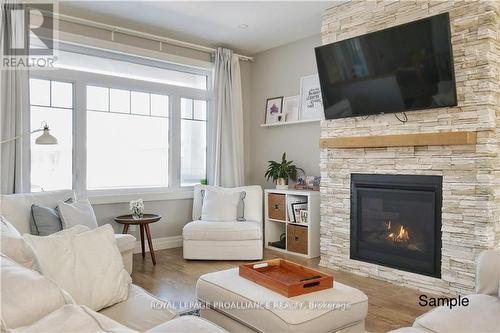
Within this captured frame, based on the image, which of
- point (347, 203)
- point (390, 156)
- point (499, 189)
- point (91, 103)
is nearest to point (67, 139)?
point (91, 103)

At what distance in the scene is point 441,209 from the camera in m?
3.17

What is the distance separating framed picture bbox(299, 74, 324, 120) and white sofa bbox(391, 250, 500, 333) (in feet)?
9.17

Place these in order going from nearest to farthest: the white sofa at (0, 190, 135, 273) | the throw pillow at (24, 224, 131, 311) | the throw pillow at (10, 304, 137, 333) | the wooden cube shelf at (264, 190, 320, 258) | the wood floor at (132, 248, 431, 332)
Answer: the throw pillow at (10, 304, 137, 333) → the throw pillow at (24, 224, 131, 311) → the wood floor at (132, 248, 431, 332) → the white sofa at (0, 190, 135, 273) → the wooden cube shelf at (264, 190, 320, 258)

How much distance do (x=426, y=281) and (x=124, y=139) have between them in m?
3.50

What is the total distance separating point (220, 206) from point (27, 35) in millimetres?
2612

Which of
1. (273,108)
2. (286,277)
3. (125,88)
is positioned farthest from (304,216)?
(125,88)

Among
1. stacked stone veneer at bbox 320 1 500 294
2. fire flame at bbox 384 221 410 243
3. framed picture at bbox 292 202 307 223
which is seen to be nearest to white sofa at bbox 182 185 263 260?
framed picture at bbox 292 202 307 223

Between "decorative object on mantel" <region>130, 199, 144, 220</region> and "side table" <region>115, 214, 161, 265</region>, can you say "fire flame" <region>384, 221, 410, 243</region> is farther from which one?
"decorative object on mantel" <region>130, 199, 144, 220</region>

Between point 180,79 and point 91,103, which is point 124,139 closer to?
point 91,103

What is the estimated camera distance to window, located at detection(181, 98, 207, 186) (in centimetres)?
503

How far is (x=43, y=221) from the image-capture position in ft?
10.1

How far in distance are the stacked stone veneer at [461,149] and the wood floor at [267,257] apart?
24cm

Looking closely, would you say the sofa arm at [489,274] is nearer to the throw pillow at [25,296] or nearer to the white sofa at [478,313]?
the white sofa at [478,313]

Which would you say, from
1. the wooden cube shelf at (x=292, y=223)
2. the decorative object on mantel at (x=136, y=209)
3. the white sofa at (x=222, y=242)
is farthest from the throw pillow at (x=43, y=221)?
the wooden cube shelf at (x=292, y=223)
